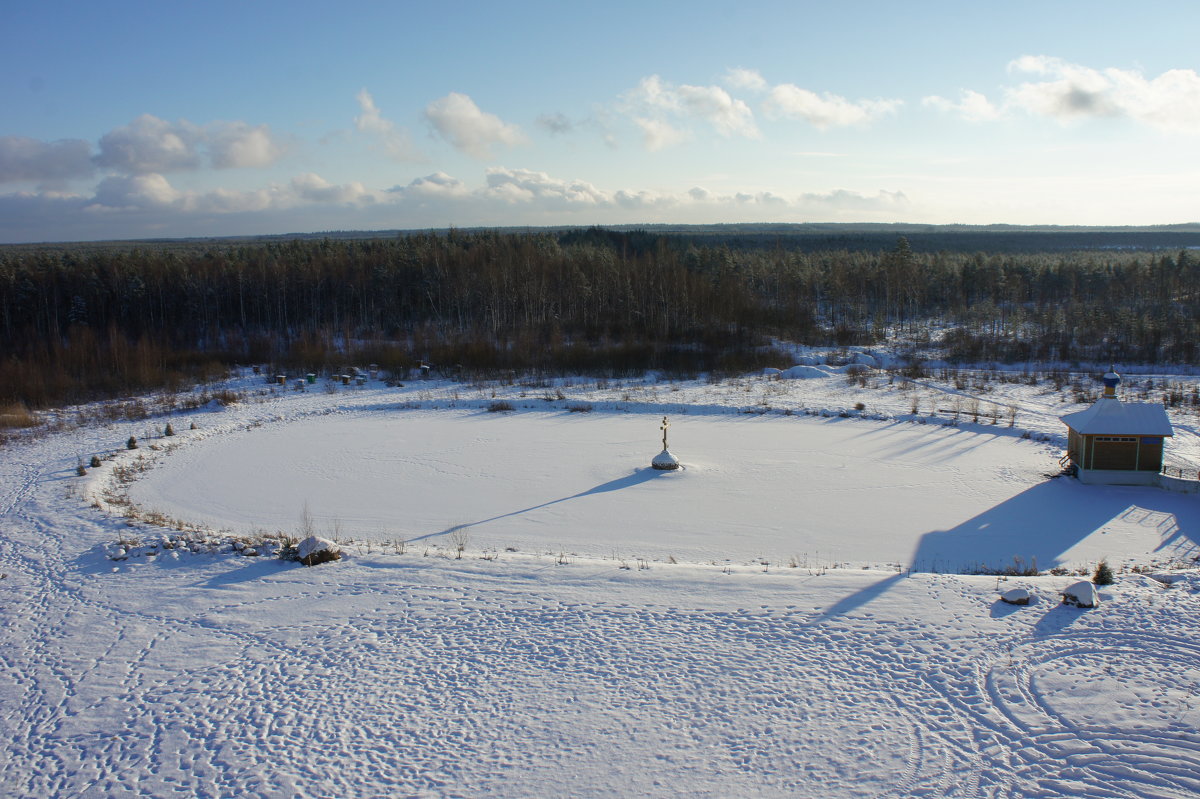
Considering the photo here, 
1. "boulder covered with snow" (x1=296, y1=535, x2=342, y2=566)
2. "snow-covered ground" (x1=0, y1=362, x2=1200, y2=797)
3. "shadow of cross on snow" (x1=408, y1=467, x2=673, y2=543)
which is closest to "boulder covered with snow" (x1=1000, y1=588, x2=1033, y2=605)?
"snow-covered ground" (x1=0, y1=362, x2=1200, y2=797)

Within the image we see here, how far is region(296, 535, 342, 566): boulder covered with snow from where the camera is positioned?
11.7 meters

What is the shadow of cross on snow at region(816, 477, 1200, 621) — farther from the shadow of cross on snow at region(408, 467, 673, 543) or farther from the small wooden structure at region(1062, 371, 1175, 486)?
the shadow of cross on snow at region(408, 467, 673, 543)

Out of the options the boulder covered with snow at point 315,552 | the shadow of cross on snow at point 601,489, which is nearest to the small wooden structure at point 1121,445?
the shadow of cross on snow at point 601,489

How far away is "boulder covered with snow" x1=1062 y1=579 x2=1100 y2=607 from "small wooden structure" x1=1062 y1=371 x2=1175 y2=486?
25.8ft

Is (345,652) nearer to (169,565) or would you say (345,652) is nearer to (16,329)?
(169,565)

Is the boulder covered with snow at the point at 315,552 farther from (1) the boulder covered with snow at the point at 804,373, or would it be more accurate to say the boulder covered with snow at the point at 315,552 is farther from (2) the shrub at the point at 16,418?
(1) the boulder covered with snow at the point at 804,373

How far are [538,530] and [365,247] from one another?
5685 centimetres

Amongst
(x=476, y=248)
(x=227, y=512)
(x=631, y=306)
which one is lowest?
(x=227, y=512)

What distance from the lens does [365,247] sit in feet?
214

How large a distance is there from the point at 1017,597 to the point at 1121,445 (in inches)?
351

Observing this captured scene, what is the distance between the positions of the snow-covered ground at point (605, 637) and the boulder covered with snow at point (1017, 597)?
20 centimetres

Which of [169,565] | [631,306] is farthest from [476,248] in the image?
[169,565]

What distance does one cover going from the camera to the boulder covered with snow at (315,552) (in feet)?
38.4

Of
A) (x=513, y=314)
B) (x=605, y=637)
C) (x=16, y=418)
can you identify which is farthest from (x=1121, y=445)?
(x=513, y=314)
